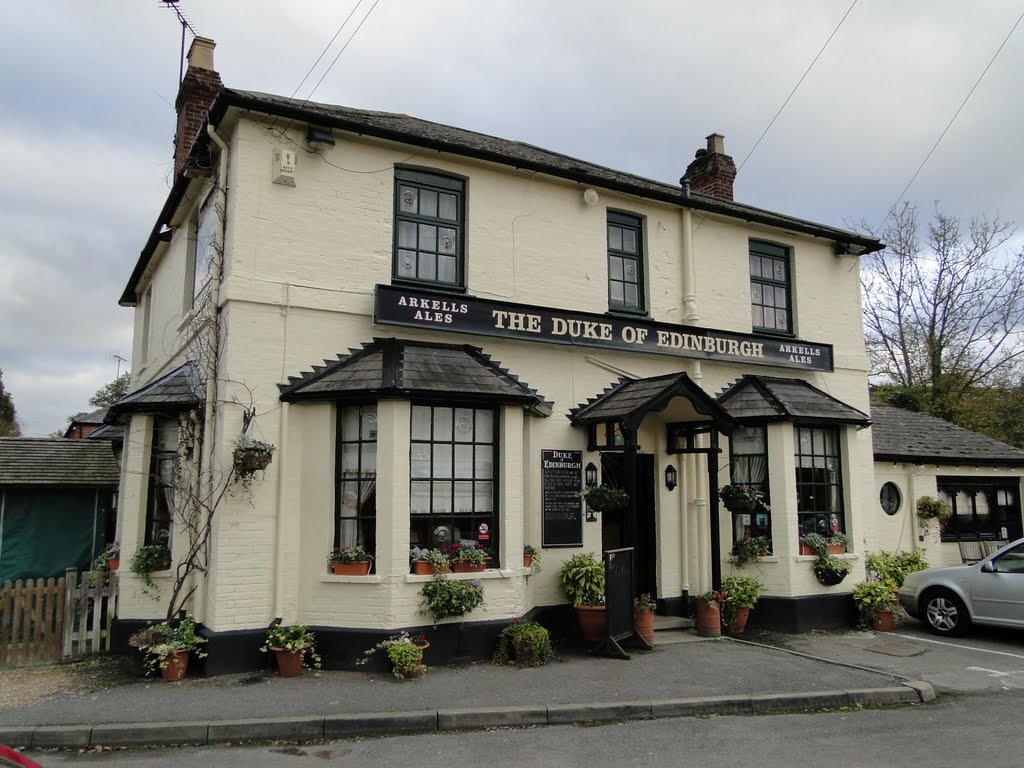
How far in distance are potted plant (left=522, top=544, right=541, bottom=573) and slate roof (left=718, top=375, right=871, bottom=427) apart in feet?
13.3

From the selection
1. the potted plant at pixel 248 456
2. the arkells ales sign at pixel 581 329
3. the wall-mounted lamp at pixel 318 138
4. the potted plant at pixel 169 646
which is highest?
the wall-mounted lamp at pixel 318 138

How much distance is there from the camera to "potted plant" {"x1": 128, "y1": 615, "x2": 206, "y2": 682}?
8.10 metres

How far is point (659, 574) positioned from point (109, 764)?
7851mm

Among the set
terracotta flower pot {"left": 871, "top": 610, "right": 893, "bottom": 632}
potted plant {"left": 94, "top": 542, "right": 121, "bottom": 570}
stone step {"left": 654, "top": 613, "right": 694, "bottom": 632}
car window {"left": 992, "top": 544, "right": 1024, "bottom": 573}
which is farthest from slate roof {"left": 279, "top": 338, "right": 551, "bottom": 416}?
car window {"left": 992, "top": 544, "right": 1024, "bottom": 573}

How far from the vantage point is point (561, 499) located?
415 inches

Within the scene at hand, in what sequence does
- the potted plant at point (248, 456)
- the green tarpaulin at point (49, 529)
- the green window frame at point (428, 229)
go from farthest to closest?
the green tarpaulin at point (49, 529) < the green window frame at point (428, 229) < the potted plant at point (248, 456)

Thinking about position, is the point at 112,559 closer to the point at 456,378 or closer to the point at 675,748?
the point at 456,378

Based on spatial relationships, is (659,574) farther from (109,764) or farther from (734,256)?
(109,764)

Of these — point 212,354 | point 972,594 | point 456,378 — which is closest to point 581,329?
point 456,378

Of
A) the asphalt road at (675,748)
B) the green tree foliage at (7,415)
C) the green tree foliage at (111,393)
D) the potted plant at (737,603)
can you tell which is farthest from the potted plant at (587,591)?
the green tree foliage at (7,415)

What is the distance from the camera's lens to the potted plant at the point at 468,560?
902cm

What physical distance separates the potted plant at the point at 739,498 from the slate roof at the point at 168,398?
25.2 ft

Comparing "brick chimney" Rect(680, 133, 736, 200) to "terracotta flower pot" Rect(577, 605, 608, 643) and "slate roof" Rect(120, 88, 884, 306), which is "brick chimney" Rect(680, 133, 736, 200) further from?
"terracotta flower pot" Rect(577, 605, 608, 643)

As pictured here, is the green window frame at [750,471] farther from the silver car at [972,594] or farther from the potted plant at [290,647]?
the potted plant at [290,647]
